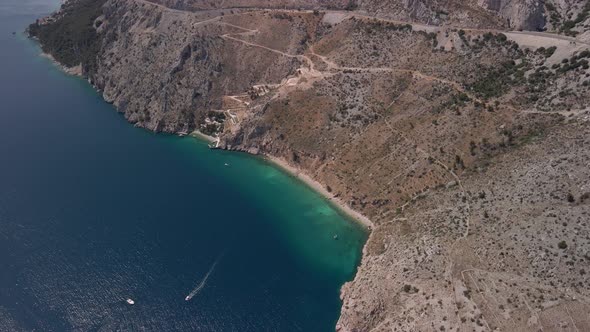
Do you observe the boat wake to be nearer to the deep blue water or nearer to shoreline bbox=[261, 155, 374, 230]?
the deep blue water

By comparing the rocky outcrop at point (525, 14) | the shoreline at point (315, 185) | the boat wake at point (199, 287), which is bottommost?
the boat wake at point (199, 287)

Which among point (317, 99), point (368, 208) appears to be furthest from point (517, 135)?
point (317, 99)

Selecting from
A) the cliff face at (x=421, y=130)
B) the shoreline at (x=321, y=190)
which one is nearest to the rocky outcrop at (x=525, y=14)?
the cliff face at (x=421, y=130)

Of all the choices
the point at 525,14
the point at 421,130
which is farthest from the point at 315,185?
the point at 525,14

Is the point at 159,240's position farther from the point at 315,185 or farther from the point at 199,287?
the point at 315,185

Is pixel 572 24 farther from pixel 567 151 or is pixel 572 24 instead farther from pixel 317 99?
pixel 317 99

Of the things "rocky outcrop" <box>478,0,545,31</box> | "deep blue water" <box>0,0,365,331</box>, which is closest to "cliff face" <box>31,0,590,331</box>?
"rocky outcrop" <box>478,0,545,31</box>

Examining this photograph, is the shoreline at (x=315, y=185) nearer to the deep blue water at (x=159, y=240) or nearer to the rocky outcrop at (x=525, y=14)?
the deep blue water at (x=159, y=240)
